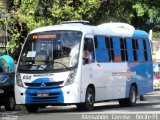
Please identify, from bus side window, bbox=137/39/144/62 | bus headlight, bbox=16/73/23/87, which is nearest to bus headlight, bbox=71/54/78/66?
bus headlight, bbox=16/73/23/87

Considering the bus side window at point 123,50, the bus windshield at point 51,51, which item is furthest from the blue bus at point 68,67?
the bus side window at point 123,50

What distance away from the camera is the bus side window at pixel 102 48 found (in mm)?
20594

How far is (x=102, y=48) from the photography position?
2102 centimetres

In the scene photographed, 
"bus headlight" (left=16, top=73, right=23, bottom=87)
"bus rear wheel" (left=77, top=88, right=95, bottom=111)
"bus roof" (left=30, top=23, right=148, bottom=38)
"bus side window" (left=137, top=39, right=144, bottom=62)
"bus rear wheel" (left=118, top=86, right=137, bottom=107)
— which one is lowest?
"bus rear wheel" (left=118, top=86, right=137, bottom=107)

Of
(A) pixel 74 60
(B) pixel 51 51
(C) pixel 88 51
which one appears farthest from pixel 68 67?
(C) pixel 88 51

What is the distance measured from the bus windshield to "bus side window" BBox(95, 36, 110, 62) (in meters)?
1.27

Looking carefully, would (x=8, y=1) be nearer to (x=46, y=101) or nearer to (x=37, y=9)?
Result: (x=37, y=9)

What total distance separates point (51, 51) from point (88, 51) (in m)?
1.27

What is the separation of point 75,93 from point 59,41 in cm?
188

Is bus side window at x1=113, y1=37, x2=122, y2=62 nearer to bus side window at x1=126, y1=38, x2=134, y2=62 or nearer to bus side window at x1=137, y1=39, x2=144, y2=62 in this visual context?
bus side window at x1=126, y1=38, x2=134, y2=62

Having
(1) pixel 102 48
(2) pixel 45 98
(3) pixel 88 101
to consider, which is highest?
(1) pixel 102 48

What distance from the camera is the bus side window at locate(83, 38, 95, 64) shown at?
19500 mm

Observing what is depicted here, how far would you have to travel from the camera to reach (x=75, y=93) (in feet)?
61.6

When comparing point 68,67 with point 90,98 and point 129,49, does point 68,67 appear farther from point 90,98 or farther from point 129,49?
point 129,49
